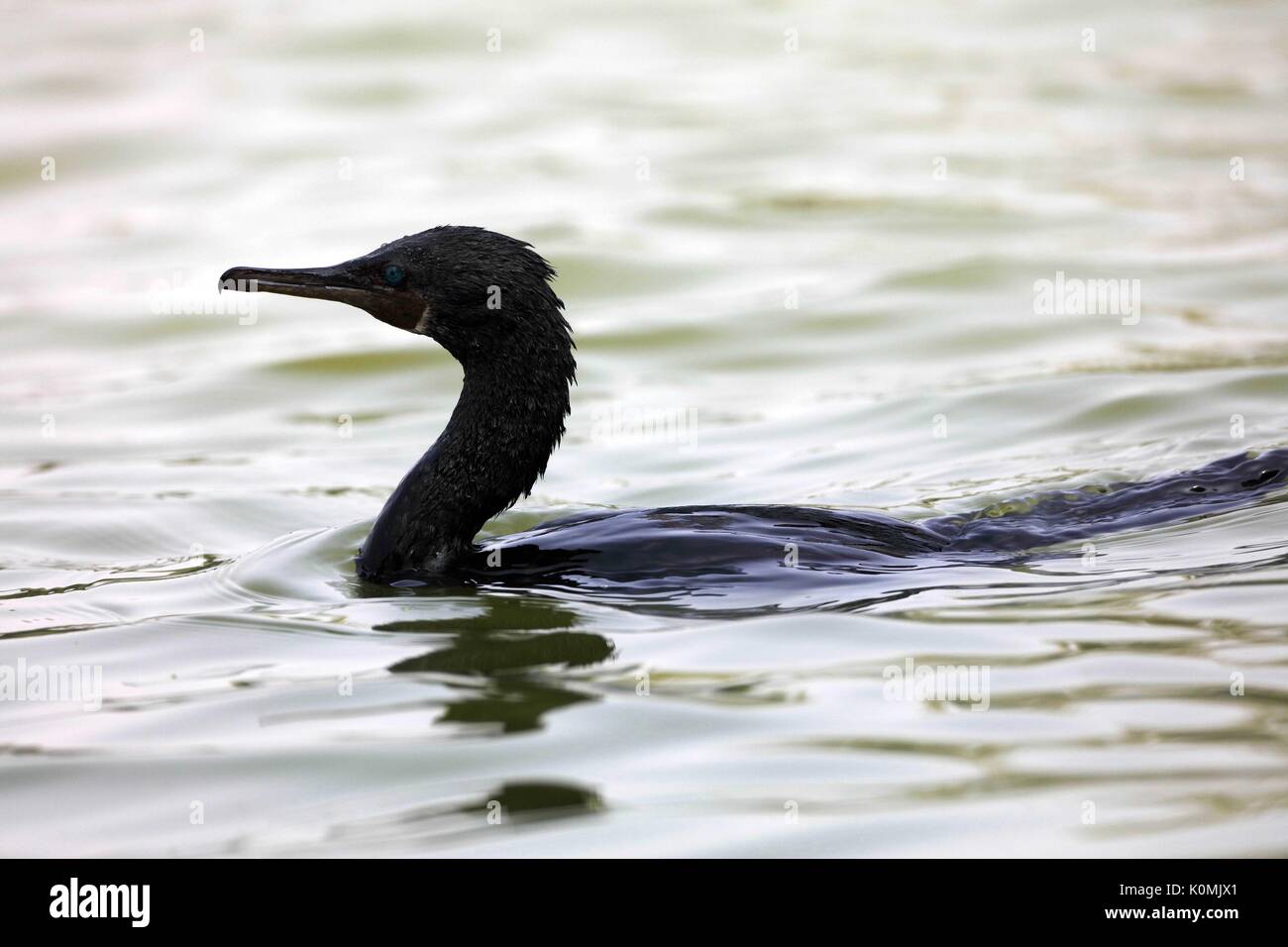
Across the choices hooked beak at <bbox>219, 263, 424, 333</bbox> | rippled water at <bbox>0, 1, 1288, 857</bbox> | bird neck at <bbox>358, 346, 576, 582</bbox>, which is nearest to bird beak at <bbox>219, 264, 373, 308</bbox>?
hooked beak at <bbox>219, 263, 424, 333</bbox>

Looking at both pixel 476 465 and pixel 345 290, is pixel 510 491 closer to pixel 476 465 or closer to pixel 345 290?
pixel 476 465

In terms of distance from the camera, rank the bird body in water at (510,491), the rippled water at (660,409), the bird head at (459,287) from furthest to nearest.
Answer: the bird head at (459,287) < the bird body in water at (510,491) < the rippled water at (660,409)

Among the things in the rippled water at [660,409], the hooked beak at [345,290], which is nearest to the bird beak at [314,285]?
the hooked beak at [345,290]

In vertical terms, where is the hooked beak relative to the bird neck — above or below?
above

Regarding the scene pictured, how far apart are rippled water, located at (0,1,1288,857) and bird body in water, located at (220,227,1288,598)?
28 centimetres

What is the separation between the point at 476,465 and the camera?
5.62 m

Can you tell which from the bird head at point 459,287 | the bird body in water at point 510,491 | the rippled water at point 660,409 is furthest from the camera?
the bird head at point 459,287

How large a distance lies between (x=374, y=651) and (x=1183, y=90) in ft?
43.1

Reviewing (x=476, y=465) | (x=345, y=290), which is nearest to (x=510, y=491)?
(x=476, y=465)

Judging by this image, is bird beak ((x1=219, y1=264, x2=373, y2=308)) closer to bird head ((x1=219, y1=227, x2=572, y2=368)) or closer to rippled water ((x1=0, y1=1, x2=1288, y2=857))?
bird head ((x1=219, y1=227, x2=572, y2=368))

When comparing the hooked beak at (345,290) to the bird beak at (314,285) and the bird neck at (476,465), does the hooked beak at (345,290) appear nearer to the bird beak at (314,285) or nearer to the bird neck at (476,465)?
the bird beak at (314,285)

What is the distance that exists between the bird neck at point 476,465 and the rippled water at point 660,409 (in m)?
0.25

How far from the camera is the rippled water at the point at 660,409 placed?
12.7 feet

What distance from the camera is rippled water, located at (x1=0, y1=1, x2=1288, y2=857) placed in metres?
3.88
